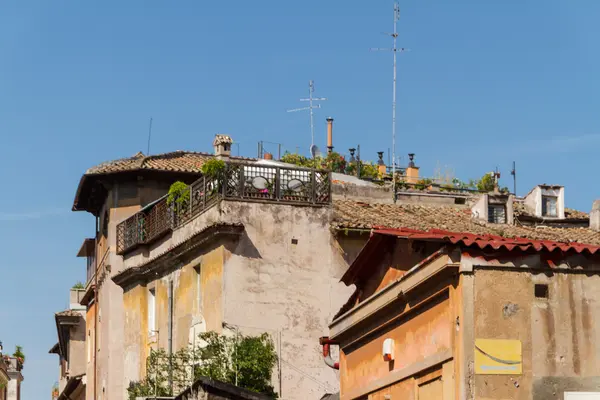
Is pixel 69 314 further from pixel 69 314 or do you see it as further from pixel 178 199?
pixel 178 199

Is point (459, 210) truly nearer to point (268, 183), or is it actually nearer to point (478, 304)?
point (268, 183)

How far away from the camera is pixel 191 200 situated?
3600cm

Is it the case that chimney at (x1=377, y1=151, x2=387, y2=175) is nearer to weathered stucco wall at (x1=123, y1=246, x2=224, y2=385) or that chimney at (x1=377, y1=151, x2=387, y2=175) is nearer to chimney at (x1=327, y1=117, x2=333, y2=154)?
chimney at (x1=327, y1=117, x2=333, y2=154)

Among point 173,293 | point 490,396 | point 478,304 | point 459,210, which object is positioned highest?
point 459,210

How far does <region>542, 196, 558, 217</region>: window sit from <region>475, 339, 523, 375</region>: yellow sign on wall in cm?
2241

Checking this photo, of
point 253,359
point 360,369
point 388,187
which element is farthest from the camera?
point 388,187

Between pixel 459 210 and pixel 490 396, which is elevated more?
pixel 459 210

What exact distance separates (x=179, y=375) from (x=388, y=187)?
921cm

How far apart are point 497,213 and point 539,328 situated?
20.1 meters

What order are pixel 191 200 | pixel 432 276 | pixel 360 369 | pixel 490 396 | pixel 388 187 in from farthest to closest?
pixel 388 187, pixel 191 200, pixel 360 369, pixel 432 276, pixel 490 396

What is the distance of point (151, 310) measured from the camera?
39.7 m

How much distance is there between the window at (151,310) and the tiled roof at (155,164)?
4489 millimetres

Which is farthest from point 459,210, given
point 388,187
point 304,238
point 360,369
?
point 360,369

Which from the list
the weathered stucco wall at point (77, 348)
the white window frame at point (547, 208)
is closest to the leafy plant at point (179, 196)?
the white window frame at point (547, 208)
